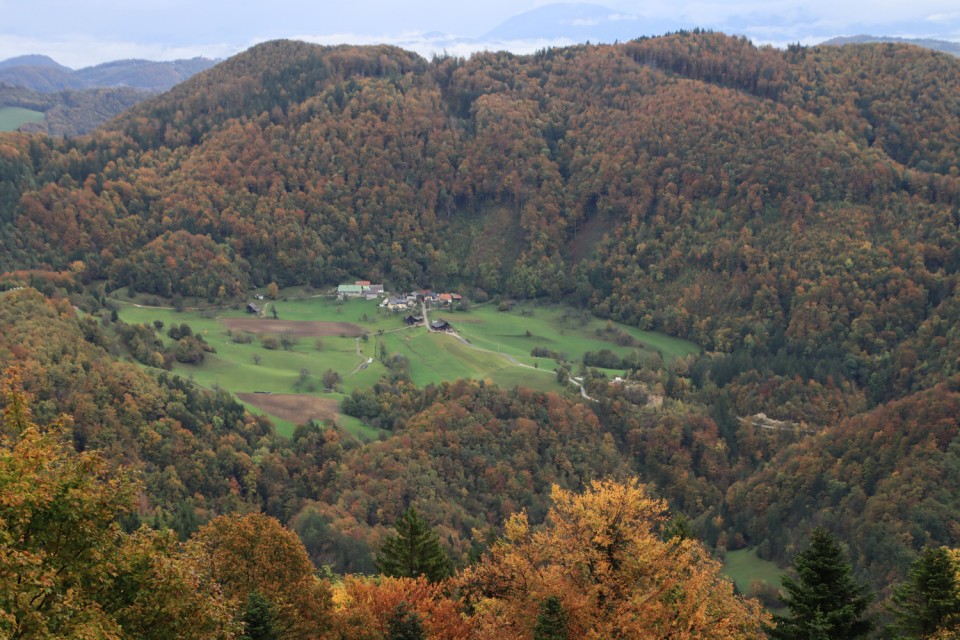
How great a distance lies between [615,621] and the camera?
31.0m

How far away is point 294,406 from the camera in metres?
119

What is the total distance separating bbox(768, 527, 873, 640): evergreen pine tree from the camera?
3153cm

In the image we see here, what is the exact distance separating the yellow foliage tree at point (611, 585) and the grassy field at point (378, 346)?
79969mm

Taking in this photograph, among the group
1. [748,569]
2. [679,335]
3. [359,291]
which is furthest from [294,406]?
[679,335]

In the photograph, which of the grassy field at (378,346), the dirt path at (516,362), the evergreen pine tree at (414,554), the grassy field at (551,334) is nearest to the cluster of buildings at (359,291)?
the grassy field at (378,346)

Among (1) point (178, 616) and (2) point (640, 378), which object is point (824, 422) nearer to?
(2) point (640, 378)

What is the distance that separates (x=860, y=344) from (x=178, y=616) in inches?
5697

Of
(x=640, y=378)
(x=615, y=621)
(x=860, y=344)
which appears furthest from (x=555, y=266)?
(x=615, y=621)

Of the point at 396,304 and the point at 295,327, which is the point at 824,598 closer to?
the point at 295,327

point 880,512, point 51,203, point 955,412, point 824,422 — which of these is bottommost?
point 824,422

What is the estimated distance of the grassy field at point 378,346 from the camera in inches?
5118

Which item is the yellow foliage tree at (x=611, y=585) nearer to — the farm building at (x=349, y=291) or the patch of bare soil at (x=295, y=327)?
the patch of bare soil at (x=295, y=327)

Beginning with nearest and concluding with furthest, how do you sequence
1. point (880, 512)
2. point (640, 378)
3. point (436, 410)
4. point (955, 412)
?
1. point (880, 512)
2. point (955, 412)
3. point (436, 410)
4. point (640, 378)

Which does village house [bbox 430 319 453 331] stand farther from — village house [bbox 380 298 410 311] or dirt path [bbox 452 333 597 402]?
village house [bbox 380 298 410 311]
